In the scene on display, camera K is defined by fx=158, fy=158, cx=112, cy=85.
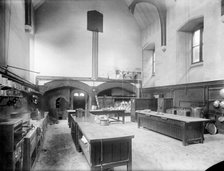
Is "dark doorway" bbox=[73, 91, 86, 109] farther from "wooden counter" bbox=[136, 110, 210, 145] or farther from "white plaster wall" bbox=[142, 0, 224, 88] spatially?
"wooden counter" bbox=[136, 110, 210, 145]

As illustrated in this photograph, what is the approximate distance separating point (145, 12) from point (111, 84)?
5265 millimetres

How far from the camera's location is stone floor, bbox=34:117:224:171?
3.25 m

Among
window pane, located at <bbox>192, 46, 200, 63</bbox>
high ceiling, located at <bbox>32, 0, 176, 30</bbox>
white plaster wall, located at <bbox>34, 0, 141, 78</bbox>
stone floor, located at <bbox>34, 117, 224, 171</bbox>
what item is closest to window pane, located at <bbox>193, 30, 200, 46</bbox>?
window pane, located at <bbox>192, 46, 200, 63</bbox>

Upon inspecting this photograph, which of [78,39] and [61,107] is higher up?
[78,39]

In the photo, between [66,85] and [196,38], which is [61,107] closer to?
[66,85]

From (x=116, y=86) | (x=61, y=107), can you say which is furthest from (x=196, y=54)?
(x=61, y=107)

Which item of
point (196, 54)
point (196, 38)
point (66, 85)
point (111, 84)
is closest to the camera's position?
point (196, 54)

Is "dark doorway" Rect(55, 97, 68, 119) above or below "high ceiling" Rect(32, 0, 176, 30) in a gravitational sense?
below

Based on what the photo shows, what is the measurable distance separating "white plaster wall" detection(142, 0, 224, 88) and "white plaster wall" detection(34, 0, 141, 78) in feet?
6.00

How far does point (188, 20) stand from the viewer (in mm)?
7621

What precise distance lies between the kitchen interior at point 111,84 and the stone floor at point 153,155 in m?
0.02

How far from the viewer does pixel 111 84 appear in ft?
35.3

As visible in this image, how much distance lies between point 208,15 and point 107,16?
5907 millimetres

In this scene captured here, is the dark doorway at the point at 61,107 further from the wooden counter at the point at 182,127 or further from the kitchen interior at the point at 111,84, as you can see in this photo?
the wooden counter at the point at 182,127
